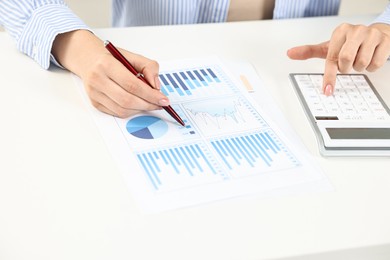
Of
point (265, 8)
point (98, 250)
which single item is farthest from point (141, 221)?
point (265, 8)

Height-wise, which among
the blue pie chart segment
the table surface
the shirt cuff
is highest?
the shirt cuff

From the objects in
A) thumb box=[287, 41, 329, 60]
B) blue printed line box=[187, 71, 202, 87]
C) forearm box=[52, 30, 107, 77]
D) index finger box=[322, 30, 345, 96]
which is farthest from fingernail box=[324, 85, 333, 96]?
forearm box=[52, 30, 107, 77]

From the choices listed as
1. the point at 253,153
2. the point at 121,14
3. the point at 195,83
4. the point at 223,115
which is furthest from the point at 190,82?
the point at 121,14

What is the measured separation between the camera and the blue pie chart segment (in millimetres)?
762

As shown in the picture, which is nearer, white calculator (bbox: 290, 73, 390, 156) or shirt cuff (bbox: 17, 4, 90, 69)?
white calculator (bbox: 290, 73, 390, 156)

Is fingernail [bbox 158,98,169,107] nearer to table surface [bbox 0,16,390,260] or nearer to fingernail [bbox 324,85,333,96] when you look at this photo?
table surface [bbox 0,16,390,260]

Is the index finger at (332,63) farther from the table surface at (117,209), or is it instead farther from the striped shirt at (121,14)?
the striped shirt at (121,14)

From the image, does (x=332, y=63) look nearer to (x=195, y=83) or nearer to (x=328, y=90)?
(x=328, y=90)

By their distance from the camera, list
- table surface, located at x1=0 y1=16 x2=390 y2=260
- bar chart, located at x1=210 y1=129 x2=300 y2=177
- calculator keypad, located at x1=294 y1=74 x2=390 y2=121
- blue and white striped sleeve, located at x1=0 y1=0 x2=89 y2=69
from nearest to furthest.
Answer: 1. table surface, located at x1=0 y1=16 x2=390 y2=260
2. bar chart, located at x1=210 y1=129 x2=300 y2=177
3. calculator keypad, located at x1=294 y1=74 x2=390 y2=121
4. blue and white striped sleeve, located at x1=0 y1=0 x2=89 y2=69

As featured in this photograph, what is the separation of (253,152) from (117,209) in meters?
0.21

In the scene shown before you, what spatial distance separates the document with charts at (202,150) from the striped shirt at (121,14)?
22 centimetres

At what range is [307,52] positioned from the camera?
97 cm

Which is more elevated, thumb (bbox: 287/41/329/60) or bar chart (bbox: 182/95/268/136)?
thumb (bbox: 287/41/329/60)

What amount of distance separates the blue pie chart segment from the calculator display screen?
0.24 metres
